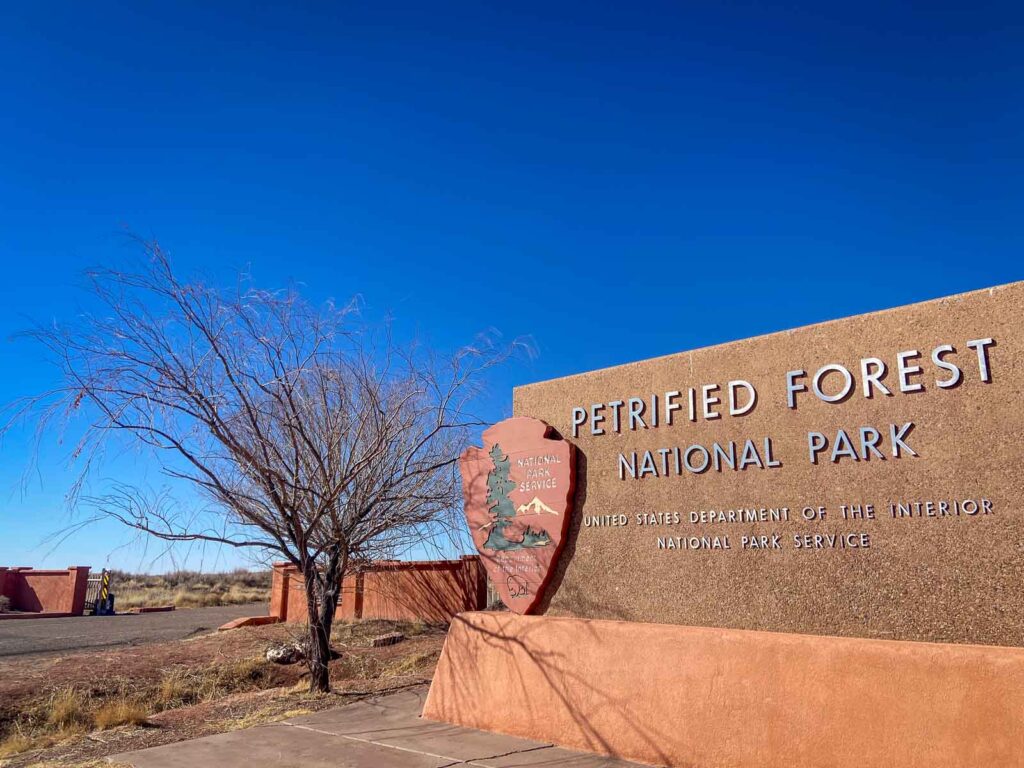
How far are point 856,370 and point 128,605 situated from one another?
36218mm

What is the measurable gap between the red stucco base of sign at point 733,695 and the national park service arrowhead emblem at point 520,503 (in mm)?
397

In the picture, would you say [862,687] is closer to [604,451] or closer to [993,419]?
[993,419]

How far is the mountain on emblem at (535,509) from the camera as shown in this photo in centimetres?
744

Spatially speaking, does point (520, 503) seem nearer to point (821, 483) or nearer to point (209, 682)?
point (821, 483)

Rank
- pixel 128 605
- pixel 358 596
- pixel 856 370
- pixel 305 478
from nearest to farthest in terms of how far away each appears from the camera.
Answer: pixel 856 370 → pixel 305 478 → pixel 358 596 → pixel 128 605

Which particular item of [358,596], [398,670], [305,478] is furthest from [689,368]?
[358,596]

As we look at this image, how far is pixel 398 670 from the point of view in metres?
11.0

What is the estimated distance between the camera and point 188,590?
42.6 m

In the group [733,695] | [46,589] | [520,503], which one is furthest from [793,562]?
[46,589]

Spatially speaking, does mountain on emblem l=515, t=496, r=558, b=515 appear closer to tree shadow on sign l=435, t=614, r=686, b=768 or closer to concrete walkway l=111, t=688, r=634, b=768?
tree shadow on sign l=435, t=614, r=686, b=768

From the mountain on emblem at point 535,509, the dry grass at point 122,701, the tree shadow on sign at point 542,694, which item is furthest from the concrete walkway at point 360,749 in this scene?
the mountain on emblem at point 535,509

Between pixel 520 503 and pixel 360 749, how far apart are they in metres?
2.70

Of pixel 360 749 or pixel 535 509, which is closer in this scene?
pixel 360 749

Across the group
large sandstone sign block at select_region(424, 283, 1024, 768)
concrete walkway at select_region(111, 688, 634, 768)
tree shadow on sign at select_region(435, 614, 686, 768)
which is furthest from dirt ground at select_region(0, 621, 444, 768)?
large sandstone sign block at select_region(424, 283, 1024, 768)
